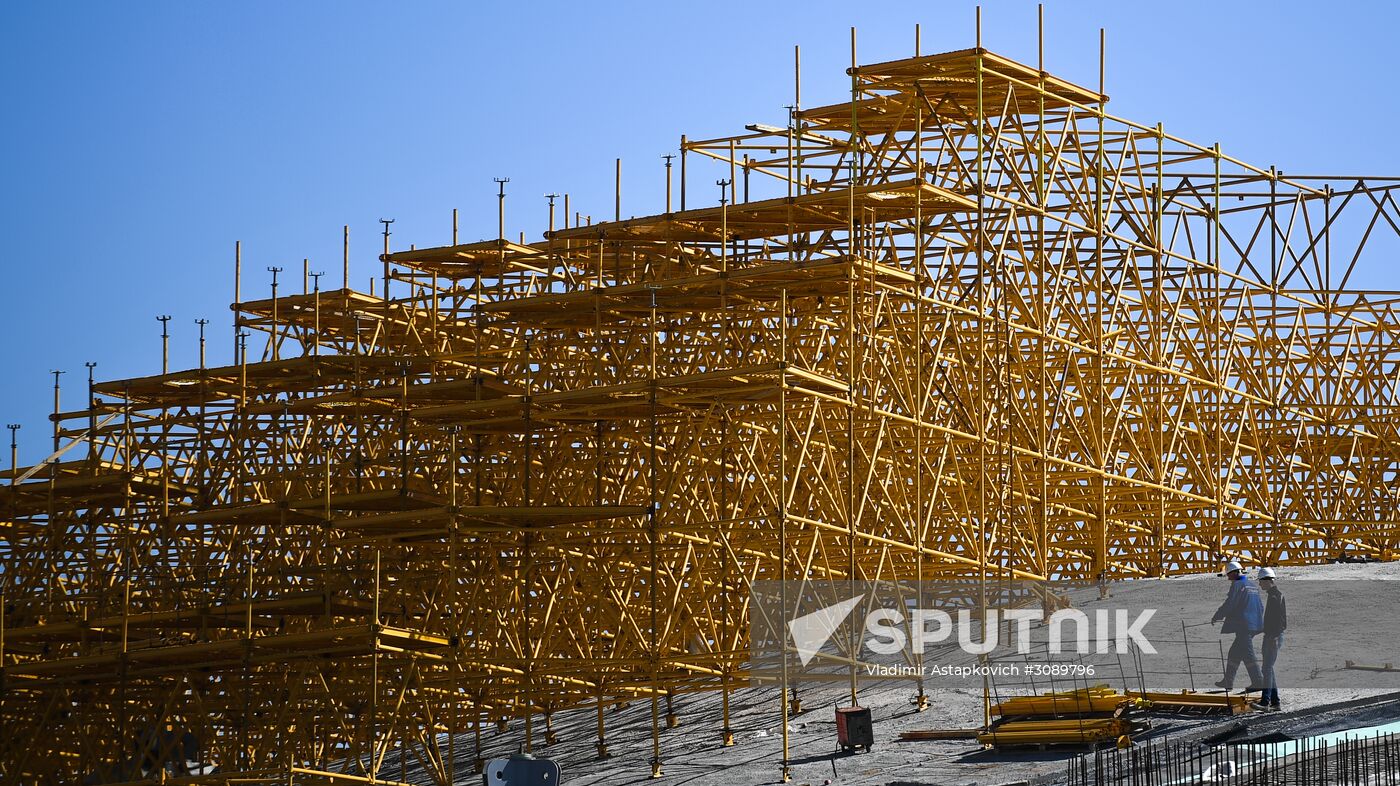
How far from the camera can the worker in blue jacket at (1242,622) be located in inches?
A: 1387

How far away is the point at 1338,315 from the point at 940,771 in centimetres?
3016

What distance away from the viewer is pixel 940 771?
3559cm

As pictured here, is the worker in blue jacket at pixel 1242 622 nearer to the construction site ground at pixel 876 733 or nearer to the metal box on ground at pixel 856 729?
the construction site ground at pixel 876 733

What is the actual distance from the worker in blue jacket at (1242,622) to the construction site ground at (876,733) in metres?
0.72

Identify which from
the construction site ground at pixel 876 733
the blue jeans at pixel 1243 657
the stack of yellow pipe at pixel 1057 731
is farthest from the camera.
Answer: the blue jeans at pixel 1243 657

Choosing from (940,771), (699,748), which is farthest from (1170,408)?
(940,771)

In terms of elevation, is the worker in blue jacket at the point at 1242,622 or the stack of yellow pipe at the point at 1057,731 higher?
the worker in blue jacket at the point at 1242,622

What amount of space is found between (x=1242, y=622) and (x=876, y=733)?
6572 mm

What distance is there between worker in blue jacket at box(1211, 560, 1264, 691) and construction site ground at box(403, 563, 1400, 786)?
720 mm

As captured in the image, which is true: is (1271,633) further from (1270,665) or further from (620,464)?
(620,464)

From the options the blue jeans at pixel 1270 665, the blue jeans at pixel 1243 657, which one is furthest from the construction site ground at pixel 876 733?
the blue jeans at pixel 1243 657

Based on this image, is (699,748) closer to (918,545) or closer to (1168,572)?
(918,545)

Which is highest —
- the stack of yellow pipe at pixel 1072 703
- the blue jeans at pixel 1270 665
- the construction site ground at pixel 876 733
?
the blue jeans at pixel 1270 665

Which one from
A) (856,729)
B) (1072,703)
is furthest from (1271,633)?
(856,729)
